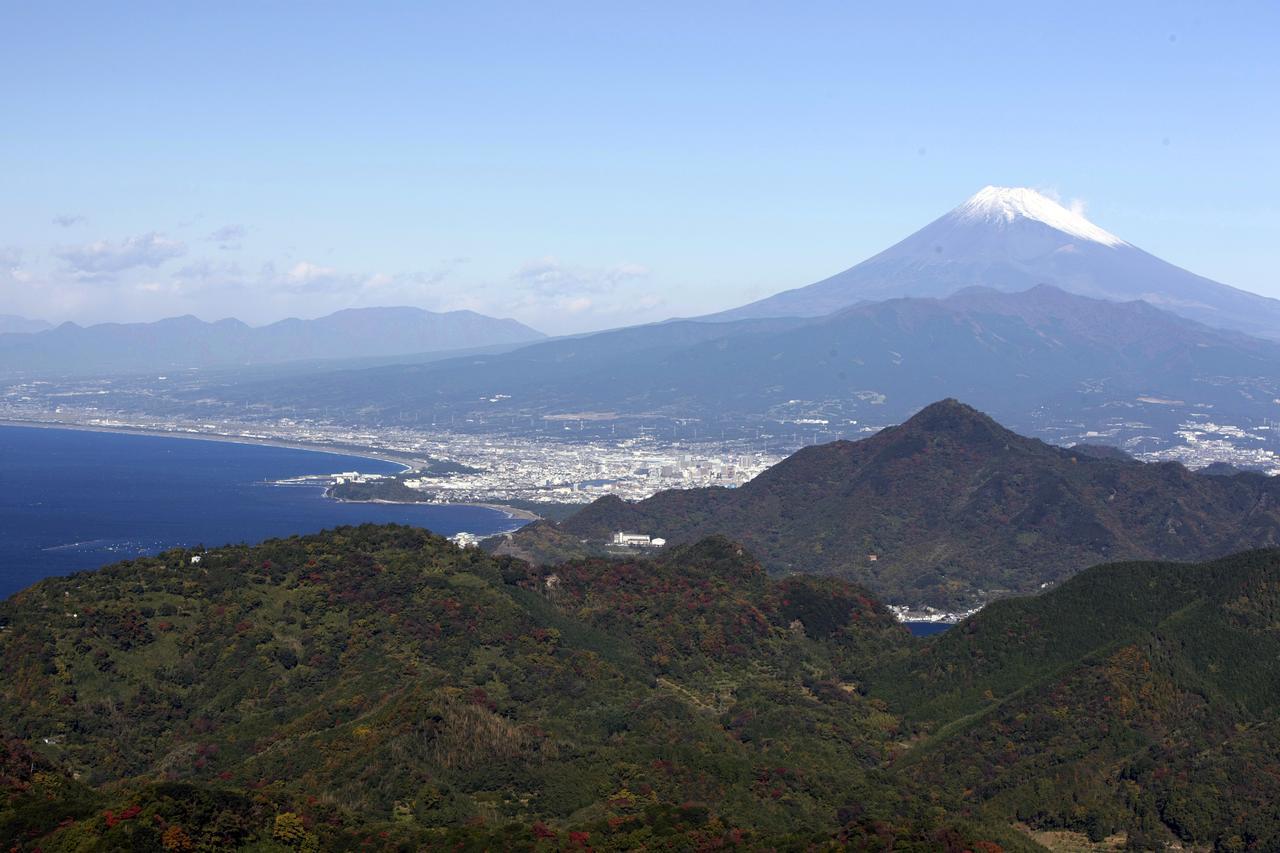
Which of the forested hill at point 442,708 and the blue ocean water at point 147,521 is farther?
the blue ocean water at point 147,521

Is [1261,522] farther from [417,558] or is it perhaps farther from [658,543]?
[417,558]

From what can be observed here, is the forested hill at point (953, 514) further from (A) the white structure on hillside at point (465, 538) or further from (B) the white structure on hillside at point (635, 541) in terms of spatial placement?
(A) the white structure on hillside at point (465, 538)

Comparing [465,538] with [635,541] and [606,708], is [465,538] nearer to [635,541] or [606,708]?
[635,541]

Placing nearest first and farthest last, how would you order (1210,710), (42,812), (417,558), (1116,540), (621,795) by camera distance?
(42,812), (621,795), (1210,710), (417,558), (1116,540)

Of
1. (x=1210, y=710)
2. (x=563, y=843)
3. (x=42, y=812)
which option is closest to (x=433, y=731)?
(x=563, y=843)

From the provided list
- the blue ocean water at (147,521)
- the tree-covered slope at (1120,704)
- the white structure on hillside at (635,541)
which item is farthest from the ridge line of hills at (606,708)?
the blue ocean water at (147,521)

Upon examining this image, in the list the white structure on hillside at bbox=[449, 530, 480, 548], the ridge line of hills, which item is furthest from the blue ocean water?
the ridge line of hills

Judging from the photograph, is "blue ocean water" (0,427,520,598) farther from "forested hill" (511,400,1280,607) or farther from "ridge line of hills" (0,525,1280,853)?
"ridge line of hills" (0,525,1280,853)
